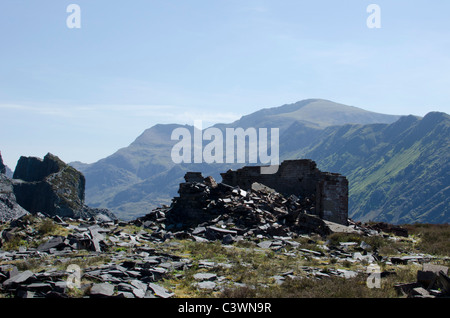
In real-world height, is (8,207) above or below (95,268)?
below

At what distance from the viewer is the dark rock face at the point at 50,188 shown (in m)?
49.8

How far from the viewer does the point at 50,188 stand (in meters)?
52.4

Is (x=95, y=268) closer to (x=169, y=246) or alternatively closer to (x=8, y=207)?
(x=169, y=246)

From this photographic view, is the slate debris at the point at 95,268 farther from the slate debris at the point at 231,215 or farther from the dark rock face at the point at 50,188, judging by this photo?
the dark rock face at the point at 50,188

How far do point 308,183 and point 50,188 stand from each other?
36.6 metres

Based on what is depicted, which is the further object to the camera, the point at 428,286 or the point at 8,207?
the point at 8,207

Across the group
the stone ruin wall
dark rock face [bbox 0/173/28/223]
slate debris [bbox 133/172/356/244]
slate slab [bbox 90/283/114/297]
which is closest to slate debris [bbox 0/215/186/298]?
slate slab [bbox 90/283/114/297]

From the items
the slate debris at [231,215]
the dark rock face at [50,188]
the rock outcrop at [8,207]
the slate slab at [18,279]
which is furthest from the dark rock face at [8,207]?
the slate slab at [18,279]

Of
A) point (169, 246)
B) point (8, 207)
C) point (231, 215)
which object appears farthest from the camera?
point (8, 207)

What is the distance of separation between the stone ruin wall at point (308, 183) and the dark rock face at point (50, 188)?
2289cm

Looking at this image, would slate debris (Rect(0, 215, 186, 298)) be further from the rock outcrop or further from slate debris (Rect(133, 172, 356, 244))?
the rock outcrop

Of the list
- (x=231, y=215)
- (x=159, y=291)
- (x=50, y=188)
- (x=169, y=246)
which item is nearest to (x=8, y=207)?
(x=50, y=188)

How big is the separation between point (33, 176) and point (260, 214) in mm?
46748
